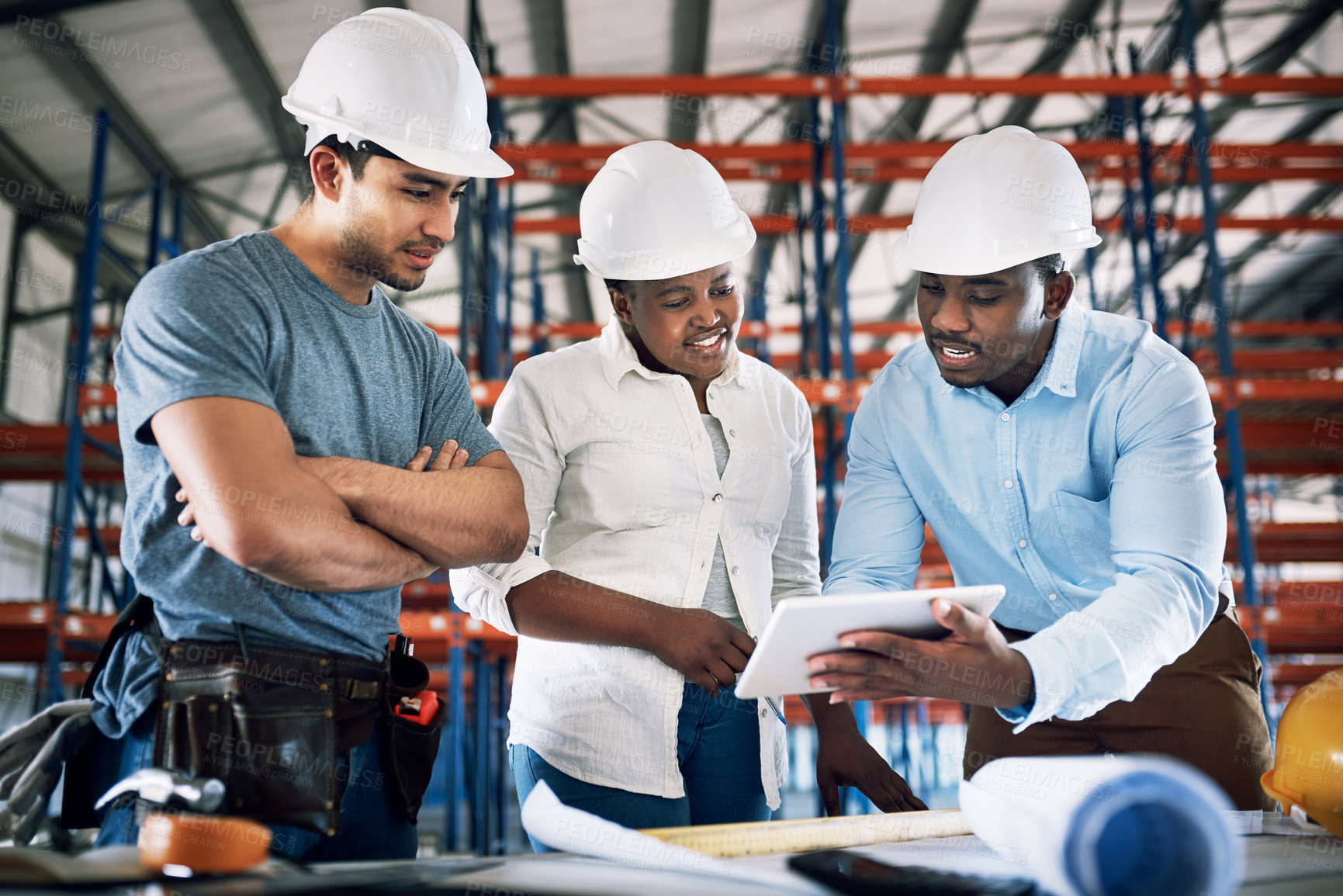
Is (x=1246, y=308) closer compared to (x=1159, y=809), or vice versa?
(x=1159, y=809)

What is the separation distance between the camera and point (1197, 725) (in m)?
2.02

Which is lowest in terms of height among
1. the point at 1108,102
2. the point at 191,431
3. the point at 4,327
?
the point at 191,431

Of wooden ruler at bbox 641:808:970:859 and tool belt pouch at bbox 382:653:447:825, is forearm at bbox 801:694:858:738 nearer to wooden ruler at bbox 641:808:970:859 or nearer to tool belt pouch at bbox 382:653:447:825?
wooden ruler at bbox 641:808:970:859

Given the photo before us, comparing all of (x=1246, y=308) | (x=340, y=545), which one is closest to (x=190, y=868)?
(x=340, y=545)

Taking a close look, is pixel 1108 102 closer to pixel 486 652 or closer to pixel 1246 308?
pixel 486 652

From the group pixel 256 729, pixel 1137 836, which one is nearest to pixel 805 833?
pixel 1137 836

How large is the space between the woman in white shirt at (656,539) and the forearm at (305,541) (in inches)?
14.9

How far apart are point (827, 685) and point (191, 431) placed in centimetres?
106

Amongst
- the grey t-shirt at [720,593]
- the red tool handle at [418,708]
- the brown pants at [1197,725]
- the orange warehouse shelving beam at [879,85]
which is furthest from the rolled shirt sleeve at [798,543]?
the orange warehouse shelving beam at [879,85]

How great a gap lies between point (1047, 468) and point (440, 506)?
121cm

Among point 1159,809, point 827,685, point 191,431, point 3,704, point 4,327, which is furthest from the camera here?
point 3,704

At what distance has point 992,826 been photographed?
1.16 m

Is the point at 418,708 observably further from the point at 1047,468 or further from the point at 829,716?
the point at 1047,468

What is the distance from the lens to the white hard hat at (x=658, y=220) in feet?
7.20
